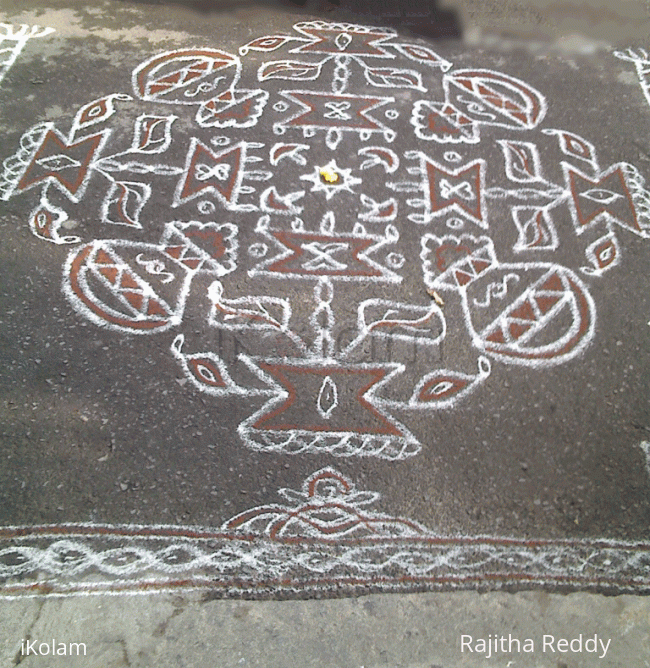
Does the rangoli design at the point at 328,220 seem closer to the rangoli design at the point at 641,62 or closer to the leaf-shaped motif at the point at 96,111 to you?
the leaf-shaped motif at the point at 96,111

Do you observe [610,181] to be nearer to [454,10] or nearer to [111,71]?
[454,10]

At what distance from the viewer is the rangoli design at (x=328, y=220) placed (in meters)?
3.06

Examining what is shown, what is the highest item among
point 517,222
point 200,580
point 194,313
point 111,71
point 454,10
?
point 454,10

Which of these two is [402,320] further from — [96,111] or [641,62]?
[641,62]

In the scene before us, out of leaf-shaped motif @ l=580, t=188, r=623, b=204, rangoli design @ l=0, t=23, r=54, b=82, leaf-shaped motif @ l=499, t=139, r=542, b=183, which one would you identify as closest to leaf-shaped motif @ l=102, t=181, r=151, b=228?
rangoli design @ l=0, t=23, r=54, b=82

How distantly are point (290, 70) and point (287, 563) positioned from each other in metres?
3.44

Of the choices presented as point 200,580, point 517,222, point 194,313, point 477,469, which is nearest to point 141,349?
point 194,313

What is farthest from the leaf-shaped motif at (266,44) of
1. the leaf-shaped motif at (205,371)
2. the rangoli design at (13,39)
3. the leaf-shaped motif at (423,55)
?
the leaf-shaped motif at (205,371)

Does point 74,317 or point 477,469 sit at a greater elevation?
point 74,317

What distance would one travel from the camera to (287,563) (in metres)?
2.54

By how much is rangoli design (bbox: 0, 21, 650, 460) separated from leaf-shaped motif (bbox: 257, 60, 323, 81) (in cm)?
1

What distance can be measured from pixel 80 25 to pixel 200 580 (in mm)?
4270

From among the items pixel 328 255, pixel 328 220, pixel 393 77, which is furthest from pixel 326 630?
pixel 393 77

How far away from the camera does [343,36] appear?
16.1 ft
